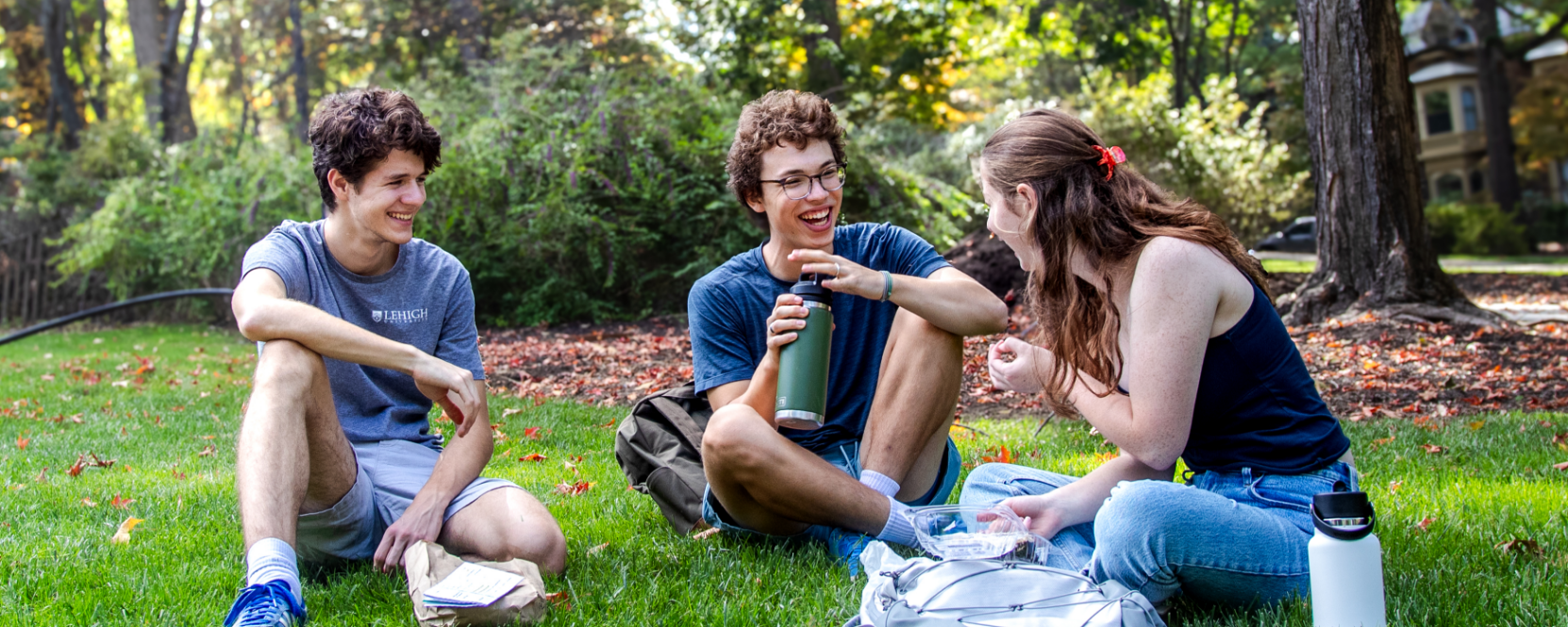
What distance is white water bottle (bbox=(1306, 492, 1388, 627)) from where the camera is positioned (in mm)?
2039

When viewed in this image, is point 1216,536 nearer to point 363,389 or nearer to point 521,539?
point 521,539

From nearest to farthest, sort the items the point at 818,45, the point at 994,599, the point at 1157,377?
1. the point at 994,599
2. the point at 1157,377
3. the point at 818,45

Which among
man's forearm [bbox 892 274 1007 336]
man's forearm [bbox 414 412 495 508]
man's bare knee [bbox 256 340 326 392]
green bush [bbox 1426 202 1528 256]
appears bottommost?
green bush [bbox 1426 202 1528 256]

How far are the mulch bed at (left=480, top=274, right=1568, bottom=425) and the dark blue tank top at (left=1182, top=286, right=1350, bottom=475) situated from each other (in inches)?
135

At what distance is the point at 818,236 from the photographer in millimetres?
3322

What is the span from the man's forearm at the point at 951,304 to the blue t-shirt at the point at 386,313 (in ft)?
4.29

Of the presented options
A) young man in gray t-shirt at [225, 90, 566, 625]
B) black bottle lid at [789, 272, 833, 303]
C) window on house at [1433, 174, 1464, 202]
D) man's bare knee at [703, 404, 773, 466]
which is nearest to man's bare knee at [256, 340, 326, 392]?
young man in gray t-shirt at [225, 90, 566, 625]

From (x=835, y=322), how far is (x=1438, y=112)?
40.5 metres

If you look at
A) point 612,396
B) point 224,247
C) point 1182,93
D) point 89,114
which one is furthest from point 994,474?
point 89,114

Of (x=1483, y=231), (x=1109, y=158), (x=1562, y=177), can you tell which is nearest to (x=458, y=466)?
(x=1109, y=158)

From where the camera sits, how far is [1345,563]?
2.08m

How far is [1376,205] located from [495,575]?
7639mm

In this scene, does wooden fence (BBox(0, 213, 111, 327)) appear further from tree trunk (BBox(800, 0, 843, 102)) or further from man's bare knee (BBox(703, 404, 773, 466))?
man's bare knee (BBox(703, 404, 773, 466))

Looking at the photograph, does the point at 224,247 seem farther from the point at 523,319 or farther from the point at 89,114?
the point at 89,114
